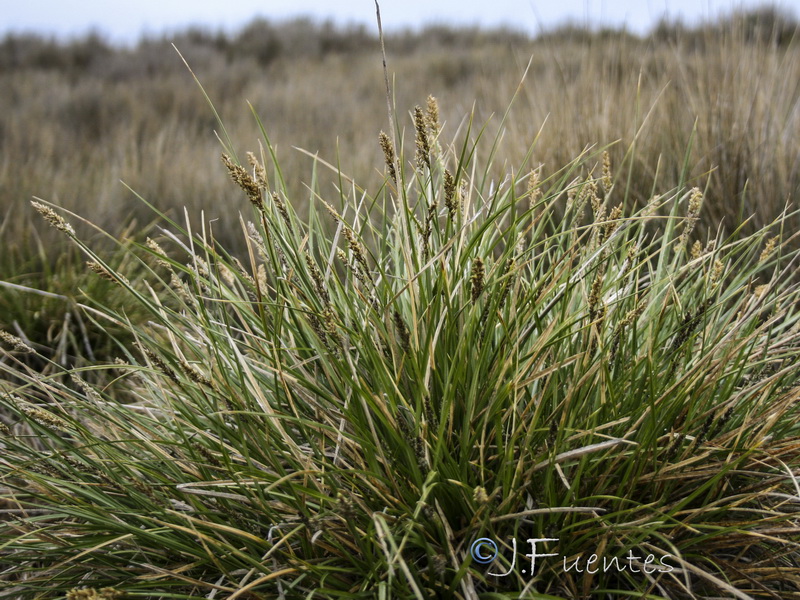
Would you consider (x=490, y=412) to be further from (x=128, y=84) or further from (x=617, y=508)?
(x=128, y=84)

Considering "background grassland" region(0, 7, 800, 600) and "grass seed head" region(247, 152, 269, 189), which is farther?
"grass seed head" region(247, 152, 269, 189)

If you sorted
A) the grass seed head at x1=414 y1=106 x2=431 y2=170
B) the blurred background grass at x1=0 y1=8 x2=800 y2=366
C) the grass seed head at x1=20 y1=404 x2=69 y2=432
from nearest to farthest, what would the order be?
the grass seed head at x1=414 y1=106 x2=431 y2=170, the grass seed head at x1=20 y1=404 x2=69 y2=432, the blurred background grass at x1=0 y1=8 x2=800 y2=366

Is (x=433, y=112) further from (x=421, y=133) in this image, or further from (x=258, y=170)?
(x=258, y=170)

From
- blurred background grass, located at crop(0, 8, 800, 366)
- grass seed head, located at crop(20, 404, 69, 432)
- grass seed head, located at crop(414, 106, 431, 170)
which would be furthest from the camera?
blurred background grass, located at crop(0, 8, 800, 366)

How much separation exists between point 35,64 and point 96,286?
407 inches

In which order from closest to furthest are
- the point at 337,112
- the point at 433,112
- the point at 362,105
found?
the point at 433,112
the point at 337,112
the point at 362,105

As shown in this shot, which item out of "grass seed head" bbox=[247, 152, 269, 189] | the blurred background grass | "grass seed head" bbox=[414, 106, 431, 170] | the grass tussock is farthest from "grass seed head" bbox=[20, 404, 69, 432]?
"grass seed head" bbox=[414, 106, 431, 170]

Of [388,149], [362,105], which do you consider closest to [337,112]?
[362,105]

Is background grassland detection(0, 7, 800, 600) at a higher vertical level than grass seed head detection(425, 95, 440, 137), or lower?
lower

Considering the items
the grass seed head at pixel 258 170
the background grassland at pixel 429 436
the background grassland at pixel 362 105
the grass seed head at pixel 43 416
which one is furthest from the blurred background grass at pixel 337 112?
the grass seed head at pixel 43 416

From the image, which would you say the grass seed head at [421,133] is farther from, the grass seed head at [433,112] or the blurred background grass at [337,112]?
the blurred background grass at [337,112]

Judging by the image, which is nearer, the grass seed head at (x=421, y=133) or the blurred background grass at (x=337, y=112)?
the grass seed head at (x=421, y=133)

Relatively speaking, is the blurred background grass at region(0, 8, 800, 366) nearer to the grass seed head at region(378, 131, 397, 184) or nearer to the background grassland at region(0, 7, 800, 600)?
the grass seed head at region(378, 131, 397, 184)

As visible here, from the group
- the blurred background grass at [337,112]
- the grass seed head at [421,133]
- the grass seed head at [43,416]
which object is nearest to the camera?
the grass seed head at [421,133]
